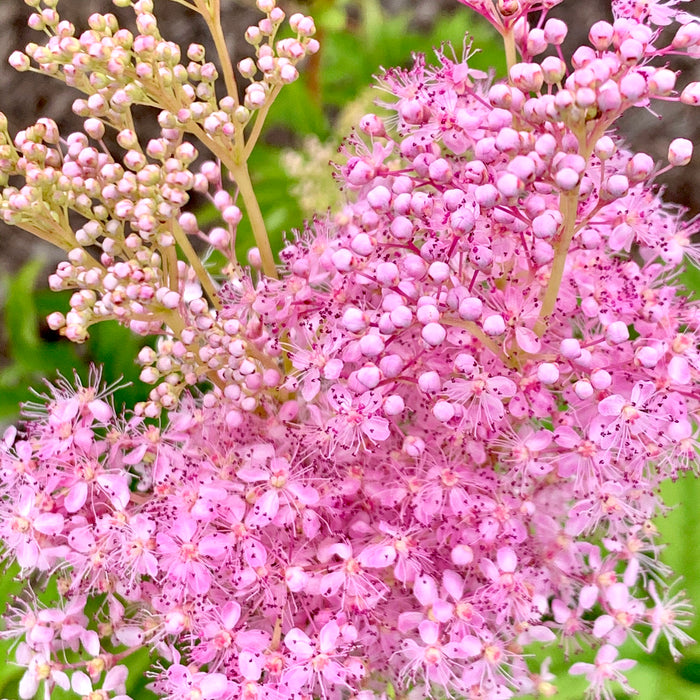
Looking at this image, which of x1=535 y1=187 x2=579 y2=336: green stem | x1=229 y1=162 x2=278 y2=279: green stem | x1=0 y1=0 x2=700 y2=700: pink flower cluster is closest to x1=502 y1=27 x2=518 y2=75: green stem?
x1=0 y1=0 x2=700 y2=700: pink flower cluster

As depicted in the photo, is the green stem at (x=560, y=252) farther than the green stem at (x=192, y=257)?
No

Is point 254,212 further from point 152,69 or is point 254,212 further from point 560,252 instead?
point 560,252

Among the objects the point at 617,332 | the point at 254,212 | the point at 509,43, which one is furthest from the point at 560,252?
the point at 254,212

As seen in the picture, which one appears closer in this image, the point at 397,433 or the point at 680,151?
the point at 680,151

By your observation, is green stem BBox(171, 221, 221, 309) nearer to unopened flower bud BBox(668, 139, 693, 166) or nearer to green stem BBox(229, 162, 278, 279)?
green stem BBox(229, 162, 278, 279)

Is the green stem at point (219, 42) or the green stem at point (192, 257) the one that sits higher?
the green stem at point (219, 42)

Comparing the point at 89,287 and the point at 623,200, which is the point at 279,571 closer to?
the point at 89,287

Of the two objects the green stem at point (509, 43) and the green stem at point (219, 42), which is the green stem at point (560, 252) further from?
the green stem at point (219, 42)

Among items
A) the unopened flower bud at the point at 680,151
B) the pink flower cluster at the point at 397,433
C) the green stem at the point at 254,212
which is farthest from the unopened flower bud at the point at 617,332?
the green stem at the point at 254,212
